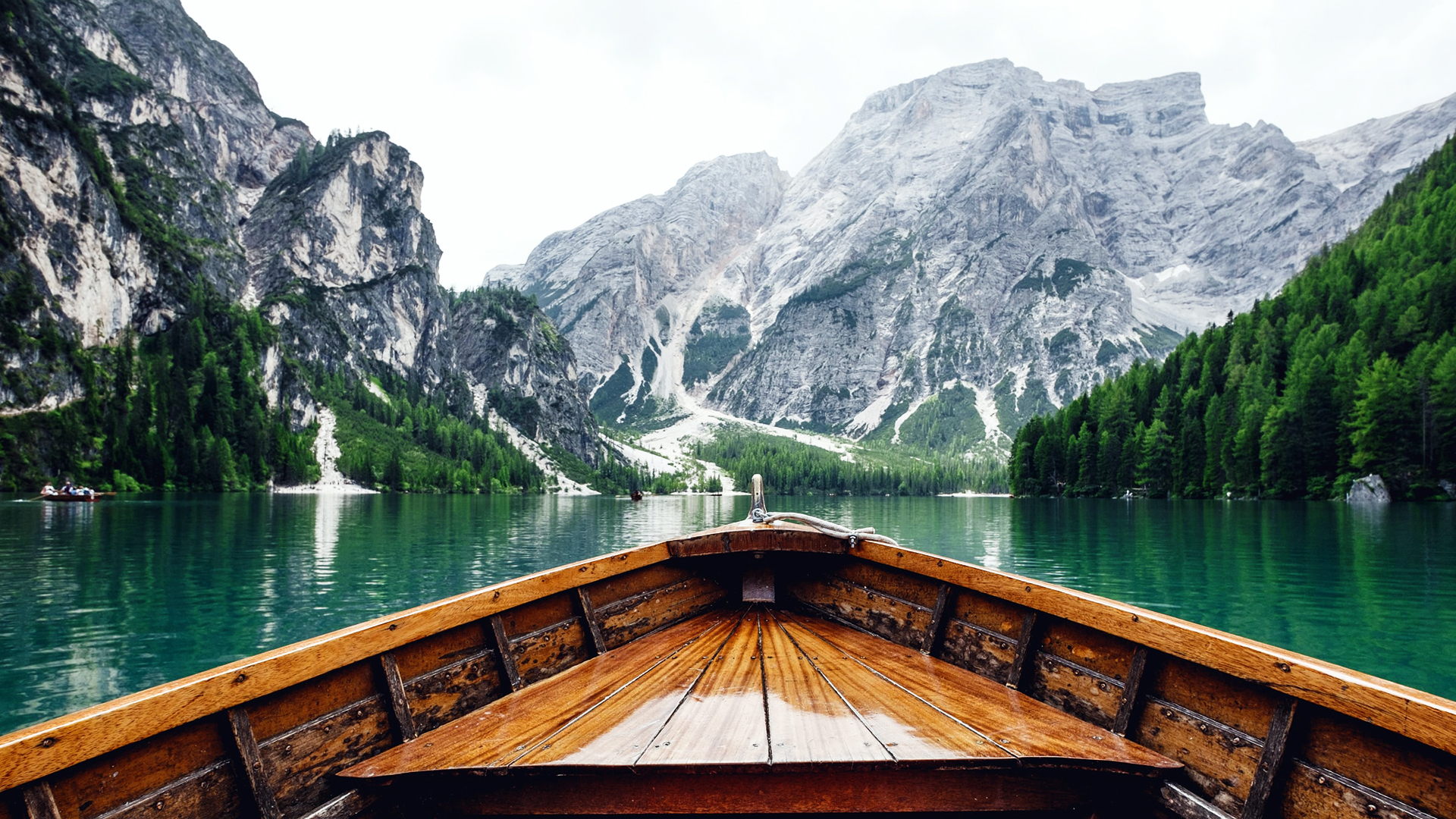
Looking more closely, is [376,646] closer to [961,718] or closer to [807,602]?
[961,718]

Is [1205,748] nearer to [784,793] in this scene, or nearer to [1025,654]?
[1025,654]

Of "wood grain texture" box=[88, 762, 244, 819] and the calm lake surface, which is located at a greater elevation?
"wood grain texture" box=[88, 762, 244, 819]

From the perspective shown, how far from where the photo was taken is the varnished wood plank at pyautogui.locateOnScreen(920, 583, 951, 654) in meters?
7.87

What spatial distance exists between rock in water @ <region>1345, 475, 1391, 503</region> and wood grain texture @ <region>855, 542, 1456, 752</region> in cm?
9636

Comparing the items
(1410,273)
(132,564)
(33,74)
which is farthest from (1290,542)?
(33,74)

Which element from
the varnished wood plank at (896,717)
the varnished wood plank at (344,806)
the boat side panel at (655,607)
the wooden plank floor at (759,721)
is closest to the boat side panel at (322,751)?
the varnished wood plank at (344,806)

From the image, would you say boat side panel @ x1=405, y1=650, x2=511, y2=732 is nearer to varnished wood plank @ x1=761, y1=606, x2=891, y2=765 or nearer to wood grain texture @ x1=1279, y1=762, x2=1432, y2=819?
varnished wood plank @ x1=761, y1=606, x2=891, y2=765

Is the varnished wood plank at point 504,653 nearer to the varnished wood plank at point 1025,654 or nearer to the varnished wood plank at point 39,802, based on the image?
the varnished wood plank at point 39,802

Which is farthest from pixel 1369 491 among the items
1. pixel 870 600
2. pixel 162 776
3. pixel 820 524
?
pixel 162 776

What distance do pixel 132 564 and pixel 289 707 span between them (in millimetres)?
38787

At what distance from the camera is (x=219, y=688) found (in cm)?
454

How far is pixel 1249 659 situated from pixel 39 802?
748cm

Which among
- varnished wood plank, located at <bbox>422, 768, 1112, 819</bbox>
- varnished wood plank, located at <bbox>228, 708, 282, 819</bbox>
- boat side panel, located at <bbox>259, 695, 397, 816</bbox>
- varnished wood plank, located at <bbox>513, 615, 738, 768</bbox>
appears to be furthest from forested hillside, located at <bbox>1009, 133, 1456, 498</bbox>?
varnished wood plank, located at <bbox>228, 708, 282, 819</bbox>

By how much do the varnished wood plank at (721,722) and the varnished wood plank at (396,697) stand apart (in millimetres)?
2220
